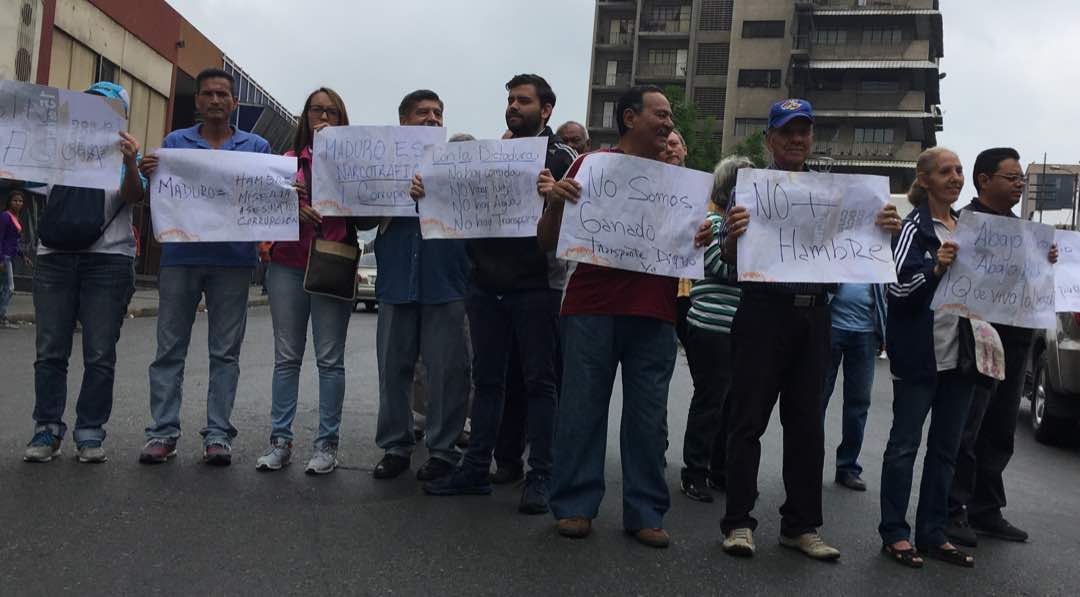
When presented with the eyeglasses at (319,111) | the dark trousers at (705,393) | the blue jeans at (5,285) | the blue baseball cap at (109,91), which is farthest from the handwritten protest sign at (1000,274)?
the blue jeans at (5,285)

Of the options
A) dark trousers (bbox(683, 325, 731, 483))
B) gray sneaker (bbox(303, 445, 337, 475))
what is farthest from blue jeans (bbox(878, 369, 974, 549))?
gray sneaker (bbox(303, 445, 337, 475))

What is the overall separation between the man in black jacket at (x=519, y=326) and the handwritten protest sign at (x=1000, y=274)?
1.90 m

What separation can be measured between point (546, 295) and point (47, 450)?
2726 mm

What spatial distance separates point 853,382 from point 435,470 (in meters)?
3.08

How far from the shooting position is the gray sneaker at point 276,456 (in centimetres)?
553

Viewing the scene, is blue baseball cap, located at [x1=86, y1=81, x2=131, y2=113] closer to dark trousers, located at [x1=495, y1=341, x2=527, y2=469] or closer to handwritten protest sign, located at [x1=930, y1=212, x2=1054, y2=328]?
dark trousers, located at [x1=495, y1=341, x2=527, y2=469]

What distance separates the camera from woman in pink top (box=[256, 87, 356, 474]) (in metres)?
5.66

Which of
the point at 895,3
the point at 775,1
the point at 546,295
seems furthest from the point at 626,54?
the point at 546,295

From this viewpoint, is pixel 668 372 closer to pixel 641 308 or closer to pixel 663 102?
pixel 641 308

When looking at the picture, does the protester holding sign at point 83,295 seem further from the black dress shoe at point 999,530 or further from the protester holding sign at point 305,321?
the black dress shoe at point 999,530

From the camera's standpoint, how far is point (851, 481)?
666 cm

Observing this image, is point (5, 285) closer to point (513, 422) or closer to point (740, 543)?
point (513, 422)

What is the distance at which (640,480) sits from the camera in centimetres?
472

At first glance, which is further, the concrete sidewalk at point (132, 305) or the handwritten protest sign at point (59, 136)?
the concrete sidewalk at point (132, 305)
